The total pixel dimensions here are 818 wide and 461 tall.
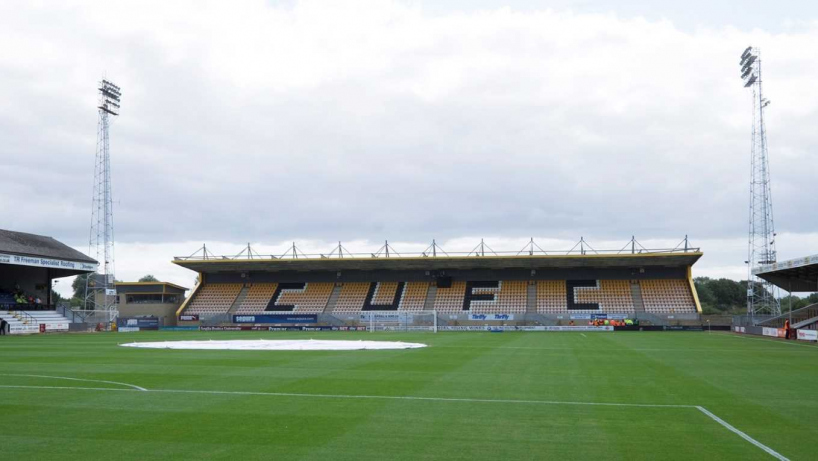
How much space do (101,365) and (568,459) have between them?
1691 cm

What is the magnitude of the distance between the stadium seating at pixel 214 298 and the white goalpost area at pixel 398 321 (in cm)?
1766

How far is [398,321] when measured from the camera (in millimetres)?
57188

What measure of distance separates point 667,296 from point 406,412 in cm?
5473

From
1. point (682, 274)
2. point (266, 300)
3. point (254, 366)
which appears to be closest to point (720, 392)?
point (254, 366)

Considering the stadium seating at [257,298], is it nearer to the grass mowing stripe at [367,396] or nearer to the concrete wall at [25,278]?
the concrete wall at [25,278]

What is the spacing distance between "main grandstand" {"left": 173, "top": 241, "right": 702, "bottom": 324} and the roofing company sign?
34.3ft

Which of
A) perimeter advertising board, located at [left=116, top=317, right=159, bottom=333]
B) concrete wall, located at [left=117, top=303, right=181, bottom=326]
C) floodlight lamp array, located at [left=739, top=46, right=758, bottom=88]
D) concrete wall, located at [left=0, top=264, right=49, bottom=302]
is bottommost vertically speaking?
perimeter advertising board, located at [left=116, top=317, right=159, bottom=333]

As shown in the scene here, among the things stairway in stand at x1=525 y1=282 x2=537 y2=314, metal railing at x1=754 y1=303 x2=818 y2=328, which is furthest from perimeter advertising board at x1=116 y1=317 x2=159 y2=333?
metal railing at x1=754 y1=303 x2=818 y2=328

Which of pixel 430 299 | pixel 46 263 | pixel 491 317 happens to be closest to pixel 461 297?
pixel 430 299

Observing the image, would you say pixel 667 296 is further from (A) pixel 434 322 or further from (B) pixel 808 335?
(A) pixel 434 322

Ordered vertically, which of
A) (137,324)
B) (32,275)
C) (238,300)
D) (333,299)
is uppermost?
(32,275)

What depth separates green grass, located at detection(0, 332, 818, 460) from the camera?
8.75m

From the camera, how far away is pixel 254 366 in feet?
64.4

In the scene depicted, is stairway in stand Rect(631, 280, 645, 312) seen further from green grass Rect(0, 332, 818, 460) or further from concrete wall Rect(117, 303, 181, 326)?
concrete wall Rect(117, 303, 181, 326)
